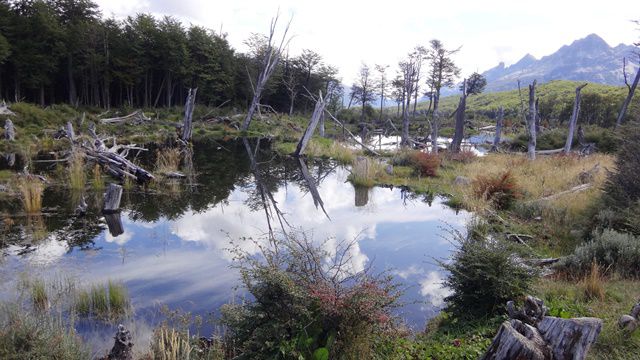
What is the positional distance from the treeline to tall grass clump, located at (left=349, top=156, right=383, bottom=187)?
13.4 metres

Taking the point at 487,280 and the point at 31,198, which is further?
the point at 31,198

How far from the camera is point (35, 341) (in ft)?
12.4

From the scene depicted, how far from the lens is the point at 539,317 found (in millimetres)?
3977

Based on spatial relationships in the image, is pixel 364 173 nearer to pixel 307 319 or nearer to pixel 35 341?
pixel 307 319

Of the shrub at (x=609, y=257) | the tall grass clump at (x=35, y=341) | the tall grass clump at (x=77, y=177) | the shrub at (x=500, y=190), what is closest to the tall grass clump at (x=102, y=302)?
the tall grass clump at (x=35, y=341)

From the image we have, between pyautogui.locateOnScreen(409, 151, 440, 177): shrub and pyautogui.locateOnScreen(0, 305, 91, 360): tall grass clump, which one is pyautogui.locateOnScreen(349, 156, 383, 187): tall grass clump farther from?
pyautogui.locateOnScreen(0, 305, 91, 360): tall grass clump

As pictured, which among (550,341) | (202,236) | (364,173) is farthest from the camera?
(364,173)

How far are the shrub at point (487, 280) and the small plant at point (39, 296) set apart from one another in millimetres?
5419

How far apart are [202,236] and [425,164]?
36.0ft

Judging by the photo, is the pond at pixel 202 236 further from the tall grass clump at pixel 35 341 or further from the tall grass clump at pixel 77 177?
the tall grass clump at pixel 35 341

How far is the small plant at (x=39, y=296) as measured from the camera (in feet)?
17.7

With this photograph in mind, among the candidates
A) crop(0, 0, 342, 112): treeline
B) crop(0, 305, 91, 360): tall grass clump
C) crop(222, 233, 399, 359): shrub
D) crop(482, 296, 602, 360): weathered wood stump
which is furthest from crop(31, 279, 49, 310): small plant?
crop(0, 0, 342, 112): treeline

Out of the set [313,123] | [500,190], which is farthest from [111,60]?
[500,190]

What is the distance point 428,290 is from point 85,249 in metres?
6.30
